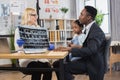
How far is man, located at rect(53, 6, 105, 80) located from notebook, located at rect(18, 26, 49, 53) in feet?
0.83

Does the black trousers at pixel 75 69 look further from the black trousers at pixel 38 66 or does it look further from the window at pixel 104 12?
the window at pixel 104 12

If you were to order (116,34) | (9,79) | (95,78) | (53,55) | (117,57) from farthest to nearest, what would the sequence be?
(116,34), (117,57), (9,79), (95,78), (53,55)

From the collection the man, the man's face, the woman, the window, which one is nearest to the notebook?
the man

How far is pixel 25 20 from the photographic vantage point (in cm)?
309

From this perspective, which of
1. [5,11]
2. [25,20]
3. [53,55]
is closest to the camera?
[53,55]

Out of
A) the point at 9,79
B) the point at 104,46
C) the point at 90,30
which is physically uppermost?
the point at 90,30

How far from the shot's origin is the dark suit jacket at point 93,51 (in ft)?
7.93

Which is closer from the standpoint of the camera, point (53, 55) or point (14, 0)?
point (53, 55)

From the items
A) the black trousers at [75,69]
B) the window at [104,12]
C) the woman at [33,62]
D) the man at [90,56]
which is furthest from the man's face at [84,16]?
the window at [104,12]

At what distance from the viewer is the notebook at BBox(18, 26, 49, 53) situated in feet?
7.51

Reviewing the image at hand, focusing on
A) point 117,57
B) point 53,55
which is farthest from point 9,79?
point 53,55

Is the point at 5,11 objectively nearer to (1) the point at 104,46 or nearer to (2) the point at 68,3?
(2) the point at 68,3

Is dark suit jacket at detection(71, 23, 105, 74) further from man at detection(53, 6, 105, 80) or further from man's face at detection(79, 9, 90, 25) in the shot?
man's face at detection(79, 9, 90, 25)

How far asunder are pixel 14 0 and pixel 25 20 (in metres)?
4.15
